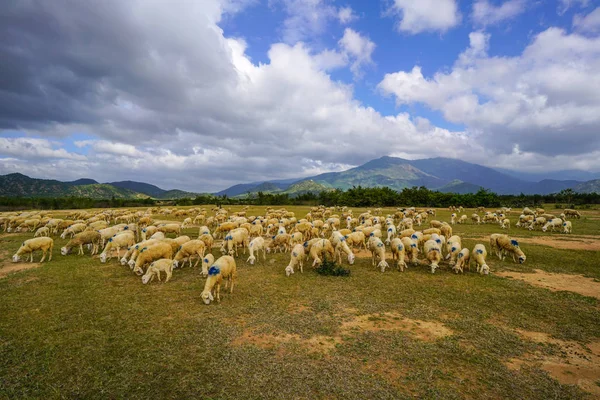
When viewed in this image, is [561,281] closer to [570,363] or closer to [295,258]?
[570,363]

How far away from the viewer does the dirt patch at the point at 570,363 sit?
21.4ft

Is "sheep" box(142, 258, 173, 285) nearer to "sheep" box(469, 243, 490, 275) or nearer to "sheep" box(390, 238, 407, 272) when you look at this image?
"sheep" box(390, 238, 407, 272)

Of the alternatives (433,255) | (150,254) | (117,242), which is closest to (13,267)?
(117,242)

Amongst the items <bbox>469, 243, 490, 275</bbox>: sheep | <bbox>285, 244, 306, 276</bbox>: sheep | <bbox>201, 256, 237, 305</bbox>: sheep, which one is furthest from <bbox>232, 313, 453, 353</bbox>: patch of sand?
<bbox>469, 243, 490, 275</bbox>: sheep

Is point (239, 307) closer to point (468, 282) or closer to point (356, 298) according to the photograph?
point (356, 298)

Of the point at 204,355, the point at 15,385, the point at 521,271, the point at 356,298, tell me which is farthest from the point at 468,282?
the point at 15,385

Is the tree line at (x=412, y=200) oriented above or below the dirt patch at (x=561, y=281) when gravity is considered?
above

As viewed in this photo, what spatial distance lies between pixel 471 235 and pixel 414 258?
15526mm

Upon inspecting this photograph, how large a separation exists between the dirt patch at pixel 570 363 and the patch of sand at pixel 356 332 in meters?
2.08

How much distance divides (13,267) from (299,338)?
19108mm

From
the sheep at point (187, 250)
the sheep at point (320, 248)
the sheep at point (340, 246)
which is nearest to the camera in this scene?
the sheep at point (187, 250)

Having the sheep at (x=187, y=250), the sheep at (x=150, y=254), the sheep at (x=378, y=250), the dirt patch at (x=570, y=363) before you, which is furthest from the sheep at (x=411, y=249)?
the sheep at (x=150, y=254)

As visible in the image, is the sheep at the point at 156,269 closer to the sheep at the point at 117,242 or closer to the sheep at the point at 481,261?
the sheep at the point at 117,242

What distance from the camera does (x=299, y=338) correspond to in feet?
27.1
